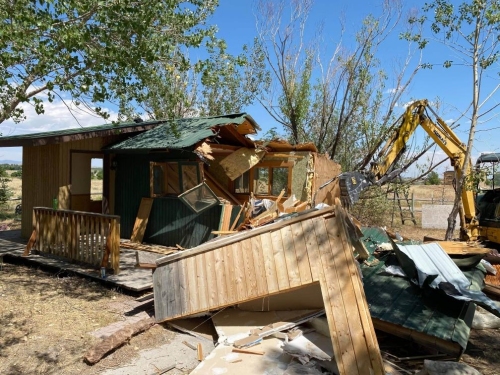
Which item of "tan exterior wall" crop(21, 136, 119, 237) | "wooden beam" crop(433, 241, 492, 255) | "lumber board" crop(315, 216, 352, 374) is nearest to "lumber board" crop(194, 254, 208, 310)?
"lumber board" crop(315, 216, 352, 374)

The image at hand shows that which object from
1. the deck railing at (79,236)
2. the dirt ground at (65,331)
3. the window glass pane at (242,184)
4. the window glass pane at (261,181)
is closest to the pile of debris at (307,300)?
the dirt ground at (65,331)

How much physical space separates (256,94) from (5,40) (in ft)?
47.8

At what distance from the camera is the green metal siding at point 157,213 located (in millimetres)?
9281

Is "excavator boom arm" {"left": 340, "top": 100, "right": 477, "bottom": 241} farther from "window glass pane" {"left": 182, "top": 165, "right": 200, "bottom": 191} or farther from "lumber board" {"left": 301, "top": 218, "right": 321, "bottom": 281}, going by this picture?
"lumber board" {"left": 301, "top": 218, "right": 321, "bottom": 281}

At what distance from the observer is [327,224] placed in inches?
190

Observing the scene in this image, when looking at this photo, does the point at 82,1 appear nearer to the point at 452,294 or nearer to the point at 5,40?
the point at 5,40

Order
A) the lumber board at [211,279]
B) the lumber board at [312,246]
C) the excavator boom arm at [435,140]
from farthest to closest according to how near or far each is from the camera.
Answer: the excavator boom arm at [435,140]
the lumber board at [211,279]
the lumber board at [312,246]

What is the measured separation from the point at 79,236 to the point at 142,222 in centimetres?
238

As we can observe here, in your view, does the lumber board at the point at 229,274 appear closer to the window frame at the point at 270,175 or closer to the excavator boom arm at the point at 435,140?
the excavator boom arm at the point at 435,140

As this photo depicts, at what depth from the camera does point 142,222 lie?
10.1m

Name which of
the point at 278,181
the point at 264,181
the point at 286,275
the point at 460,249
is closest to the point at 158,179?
the point at 264,181

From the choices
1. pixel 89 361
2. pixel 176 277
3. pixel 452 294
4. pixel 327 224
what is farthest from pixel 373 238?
pixel 89 361

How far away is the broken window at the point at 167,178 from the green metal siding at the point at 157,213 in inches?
7.4

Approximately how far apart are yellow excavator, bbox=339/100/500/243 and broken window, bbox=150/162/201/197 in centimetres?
390
